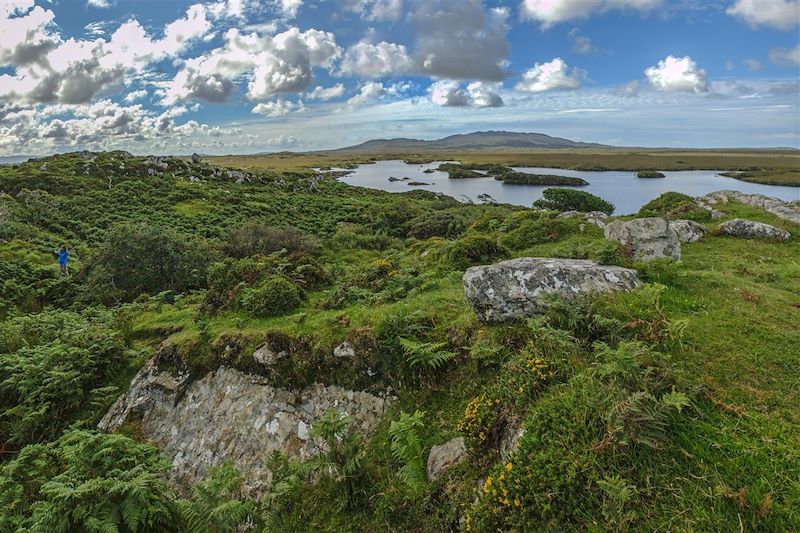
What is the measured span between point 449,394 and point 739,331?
192 inches

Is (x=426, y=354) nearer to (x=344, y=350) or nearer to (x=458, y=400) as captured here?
(x=458, y=400)

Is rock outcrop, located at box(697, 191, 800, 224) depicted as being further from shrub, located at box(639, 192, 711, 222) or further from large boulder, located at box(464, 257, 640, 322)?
large boulder, located at box(464, 257, 640, 322)

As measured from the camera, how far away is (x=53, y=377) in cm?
955

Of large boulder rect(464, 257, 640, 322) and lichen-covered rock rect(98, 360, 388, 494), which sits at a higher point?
large boulder rect(464, 257, 640, 322)

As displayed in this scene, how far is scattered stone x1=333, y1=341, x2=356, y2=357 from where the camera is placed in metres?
8.59

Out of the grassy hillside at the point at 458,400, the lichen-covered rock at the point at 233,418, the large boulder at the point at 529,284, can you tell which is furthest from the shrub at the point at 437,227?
the lichen-covered rock at the point at 233,418

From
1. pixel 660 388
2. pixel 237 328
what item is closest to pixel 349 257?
pixel 237 328

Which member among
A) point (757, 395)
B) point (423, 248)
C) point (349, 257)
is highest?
point (757, 395)

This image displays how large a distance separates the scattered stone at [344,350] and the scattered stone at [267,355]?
1243 mm

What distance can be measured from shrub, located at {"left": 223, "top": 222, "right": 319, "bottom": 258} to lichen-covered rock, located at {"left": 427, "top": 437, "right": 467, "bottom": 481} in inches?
731

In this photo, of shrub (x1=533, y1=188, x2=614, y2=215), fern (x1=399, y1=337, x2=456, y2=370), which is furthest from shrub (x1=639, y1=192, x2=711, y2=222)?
fern (x1=399, y1=337, x2=456, y2=370)

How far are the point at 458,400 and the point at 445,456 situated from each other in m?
1.15

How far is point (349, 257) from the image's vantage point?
27516 mm

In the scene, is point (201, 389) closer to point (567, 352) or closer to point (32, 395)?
point (32, 395)
